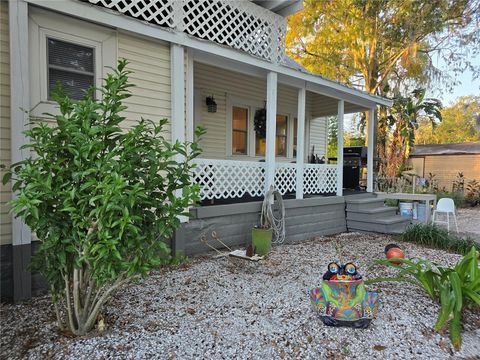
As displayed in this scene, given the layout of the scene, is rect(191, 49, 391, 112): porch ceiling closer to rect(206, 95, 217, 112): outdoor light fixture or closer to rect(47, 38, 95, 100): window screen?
rect(47, 38, 95, 100): window screen

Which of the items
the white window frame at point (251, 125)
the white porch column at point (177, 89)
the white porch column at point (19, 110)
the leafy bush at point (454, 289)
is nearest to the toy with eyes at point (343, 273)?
the leafy bush at point (454, 289)

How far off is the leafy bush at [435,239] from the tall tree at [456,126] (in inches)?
1397

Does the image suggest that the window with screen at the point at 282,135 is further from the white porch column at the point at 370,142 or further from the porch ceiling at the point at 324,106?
the white porch column at the point at 370,142

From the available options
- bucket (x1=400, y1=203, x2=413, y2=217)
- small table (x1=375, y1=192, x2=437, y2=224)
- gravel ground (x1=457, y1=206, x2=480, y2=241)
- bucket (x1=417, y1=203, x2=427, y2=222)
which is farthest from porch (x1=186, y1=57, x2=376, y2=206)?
gravel ground (x1=457, y1=206, x2=480, y2=241)

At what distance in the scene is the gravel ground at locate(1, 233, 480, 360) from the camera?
204cm

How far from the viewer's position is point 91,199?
1687 millimetres

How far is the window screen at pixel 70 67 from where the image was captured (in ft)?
10.3

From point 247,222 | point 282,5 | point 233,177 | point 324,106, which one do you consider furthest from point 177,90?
point 324,106

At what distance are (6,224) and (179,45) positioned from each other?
113 inches

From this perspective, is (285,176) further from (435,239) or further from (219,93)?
(435,239)

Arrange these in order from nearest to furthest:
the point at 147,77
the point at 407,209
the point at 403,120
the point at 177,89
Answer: the point at 147,77
the point at 177,89
the point at 407,209
the point at 403,120

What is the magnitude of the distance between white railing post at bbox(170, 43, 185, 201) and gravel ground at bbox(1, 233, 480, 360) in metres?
1.54

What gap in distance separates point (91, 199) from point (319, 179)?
506 cm

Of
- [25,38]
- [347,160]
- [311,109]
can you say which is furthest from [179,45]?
[347,160]
